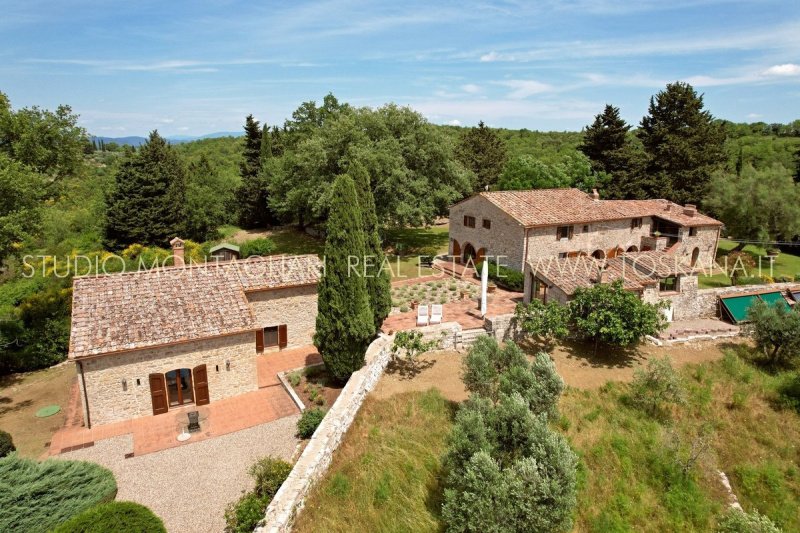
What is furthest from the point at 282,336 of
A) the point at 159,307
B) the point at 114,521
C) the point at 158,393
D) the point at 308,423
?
the point at 114,521

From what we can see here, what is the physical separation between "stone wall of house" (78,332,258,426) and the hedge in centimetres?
1745

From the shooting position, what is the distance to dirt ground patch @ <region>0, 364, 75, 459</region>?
52.9ft

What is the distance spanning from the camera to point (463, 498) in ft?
35.9

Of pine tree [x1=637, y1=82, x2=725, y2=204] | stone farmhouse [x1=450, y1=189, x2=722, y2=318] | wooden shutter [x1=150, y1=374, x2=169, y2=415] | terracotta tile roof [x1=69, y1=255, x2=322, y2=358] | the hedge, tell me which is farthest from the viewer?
pine tree [x1=637, y1=82, x2=725, y2=204]

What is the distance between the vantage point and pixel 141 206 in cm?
4162

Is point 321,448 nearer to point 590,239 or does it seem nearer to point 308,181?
point 590,239

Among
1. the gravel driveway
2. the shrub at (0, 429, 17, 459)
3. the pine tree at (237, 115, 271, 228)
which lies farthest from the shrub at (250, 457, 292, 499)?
the pine tree at (237, 115, 271, 228)

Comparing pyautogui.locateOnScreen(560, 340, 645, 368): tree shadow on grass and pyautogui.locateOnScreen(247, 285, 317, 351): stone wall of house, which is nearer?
pyautogui.locateOnScreen(560, 340, 645, 368): tree shadow on grass

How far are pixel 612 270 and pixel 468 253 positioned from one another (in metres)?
13.7

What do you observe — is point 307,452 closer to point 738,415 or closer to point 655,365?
point 655,365

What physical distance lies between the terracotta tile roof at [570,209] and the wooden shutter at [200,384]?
20721 millimetres

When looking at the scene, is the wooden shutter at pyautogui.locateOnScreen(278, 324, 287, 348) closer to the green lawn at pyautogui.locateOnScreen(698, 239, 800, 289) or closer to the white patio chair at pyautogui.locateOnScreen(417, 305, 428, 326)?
the white patio chair at pyautogui.locateOnScreen(417, 305, 428, 326)

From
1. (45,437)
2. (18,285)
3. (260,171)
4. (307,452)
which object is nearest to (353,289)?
(307,452)

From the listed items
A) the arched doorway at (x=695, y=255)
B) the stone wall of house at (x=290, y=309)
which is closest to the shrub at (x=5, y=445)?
the stone wall of house at (x=290, y=309)
